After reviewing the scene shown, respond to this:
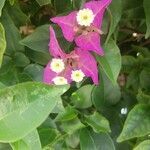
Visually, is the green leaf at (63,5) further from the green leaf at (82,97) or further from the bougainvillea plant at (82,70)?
the green leaf at (82,97)

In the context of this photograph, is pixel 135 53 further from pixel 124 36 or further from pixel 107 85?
pixel 107 85

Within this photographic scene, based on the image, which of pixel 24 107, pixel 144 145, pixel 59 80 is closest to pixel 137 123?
pixel 144 145

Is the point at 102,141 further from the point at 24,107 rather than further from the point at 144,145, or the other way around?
the point at 24,107

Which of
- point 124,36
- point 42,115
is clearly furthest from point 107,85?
point 42,115

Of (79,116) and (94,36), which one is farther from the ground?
(94,36)

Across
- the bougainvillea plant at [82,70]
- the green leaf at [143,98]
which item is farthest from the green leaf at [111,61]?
the green leaf at [143,98]

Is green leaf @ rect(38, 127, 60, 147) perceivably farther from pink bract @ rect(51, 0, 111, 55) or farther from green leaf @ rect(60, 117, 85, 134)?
pink bract @ rect(51, 0, 111, 55)
